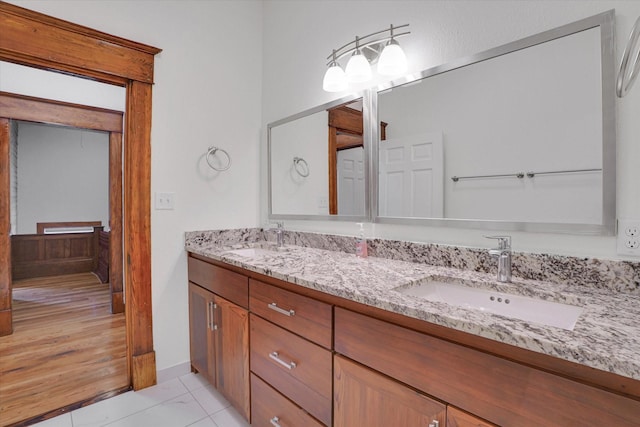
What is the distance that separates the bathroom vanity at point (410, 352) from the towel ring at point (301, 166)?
2.28 feet

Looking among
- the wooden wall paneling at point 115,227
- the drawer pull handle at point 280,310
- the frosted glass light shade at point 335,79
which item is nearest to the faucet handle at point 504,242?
the drawer pull handle at point 280,310

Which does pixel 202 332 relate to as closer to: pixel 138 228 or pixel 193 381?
pixel 193 381

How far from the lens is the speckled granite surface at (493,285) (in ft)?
2.07

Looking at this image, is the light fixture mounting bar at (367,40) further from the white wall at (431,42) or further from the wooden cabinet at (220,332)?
the wooden cabinet at (220,332)

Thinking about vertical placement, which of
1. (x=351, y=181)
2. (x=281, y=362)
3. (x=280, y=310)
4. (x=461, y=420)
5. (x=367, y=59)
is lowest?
(x=281, y=362)

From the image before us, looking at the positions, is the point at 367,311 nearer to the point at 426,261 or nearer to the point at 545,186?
the point at 426,261

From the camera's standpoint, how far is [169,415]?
171cm

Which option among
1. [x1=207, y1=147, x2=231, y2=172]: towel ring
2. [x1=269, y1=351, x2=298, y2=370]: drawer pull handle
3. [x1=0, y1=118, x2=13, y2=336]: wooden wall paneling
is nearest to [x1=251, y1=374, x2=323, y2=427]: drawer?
[x1=269, y1=351, x2=298, y2=370]: drawer pull handle

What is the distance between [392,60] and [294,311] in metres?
1.21

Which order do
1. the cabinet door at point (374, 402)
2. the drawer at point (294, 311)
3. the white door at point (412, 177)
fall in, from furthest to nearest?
the white door at point (412, 177) < the drawer at point (294, 311) < the cabinet door at point (374, 402)

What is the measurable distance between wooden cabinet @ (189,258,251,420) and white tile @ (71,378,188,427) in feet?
0.59

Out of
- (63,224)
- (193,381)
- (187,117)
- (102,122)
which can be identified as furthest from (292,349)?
(63,224)

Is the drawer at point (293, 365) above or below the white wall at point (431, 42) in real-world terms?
below

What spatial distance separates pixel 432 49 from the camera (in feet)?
4.85
